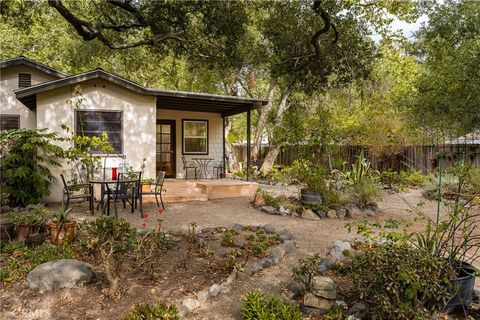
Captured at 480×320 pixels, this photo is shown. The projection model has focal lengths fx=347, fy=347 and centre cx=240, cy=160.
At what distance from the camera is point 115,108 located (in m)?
9.30

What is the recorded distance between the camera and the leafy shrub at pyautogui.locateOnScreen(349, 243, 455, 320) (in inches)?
101

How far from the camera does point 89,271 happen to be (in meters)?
3.70

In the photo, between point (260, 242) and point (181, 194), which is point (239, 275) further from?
point (181, 194)

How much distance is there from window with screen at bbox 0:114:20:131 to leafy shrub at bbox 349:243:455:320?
1159cm

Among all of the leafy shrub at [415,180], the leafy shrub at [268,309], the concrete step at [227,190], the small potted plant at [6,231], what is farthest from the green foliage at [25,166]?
the leafy shrub at [415,180]

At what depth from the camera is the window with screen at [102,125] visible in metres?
9.07

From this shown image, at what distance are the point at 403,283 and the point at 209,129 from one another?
409 inches

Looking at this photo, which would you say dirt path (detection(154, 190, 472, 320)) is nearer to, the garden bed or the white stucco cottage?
the garden bed

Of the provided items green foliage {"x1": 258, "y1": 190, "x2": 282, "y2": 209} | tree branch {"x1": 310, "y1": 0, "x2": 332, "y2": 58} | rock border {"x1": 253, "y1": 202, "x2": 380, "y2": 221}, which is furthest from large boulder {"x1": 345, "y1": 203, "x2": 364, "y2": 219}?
tree branch {"x1": 310, "y1": 0, "x2": 332, "y2": 58}

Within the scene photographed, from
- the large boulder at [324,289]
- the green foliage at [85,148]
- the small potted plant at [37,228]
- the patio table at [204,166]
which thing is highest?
the green foliage at [85,148]

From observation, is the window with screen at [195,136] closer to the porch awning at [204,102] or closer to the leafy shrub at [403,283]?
the porch awning at [204,102]

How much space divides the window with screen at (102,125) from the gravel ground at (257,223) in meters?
2.31

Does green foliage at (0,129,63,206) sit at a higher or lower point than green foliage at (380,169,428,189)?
higher

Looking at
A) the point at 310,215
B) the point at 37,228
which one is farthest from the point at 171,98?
the point at 37,228
